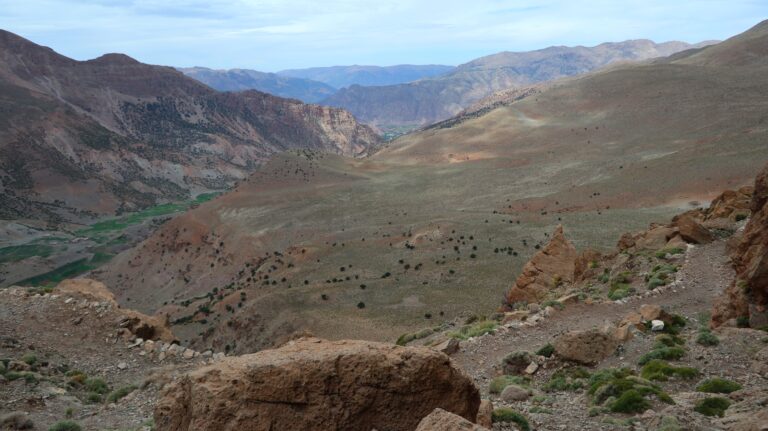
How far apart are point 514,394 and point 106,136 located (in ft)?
463

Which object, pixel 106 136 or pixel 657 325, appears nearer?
pixel 657 325

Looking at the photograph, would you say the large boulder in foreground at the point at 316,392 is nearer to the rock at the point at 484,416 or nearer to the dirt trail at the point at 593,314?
the rock at the point at 484,416

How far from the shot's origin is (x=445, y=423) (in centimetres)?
564

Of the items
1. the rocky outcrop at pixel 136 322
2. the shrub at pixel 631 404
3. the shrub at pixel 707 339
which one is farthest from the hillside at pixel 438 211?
the shrub at pixel 631 404

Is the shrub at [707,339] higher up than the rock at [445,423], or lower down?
lower down

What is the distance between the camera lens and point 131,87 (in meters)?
178

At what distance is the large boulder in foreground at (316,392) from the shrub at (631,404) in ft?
11.5

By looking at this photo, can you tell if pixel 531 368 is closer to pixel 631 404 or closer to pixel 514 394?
pixel 514 394

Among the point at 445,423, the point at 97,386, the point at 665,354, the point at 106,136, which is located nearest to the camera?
the point at 445,423

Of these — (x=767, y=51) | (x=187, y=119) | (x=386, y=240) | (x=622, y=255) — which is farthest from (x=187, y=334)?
(x=187, y=119)

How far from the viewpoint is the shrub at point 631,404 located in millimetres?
9023

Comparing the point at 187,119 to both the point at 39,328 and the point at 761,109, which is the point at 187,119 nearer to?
the point at 761,109

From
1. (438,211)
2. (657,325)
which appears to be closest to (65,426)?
(657,325)

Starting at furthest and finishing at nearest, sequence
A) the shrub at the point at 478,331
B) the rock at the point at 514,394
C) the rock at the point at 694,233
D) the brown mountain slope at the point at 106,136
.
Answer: the brown mountain slope at the point at 106,136
the rock at the point at 694,233
the shrub at the point at 478,331
the rock at the point at 514,394
